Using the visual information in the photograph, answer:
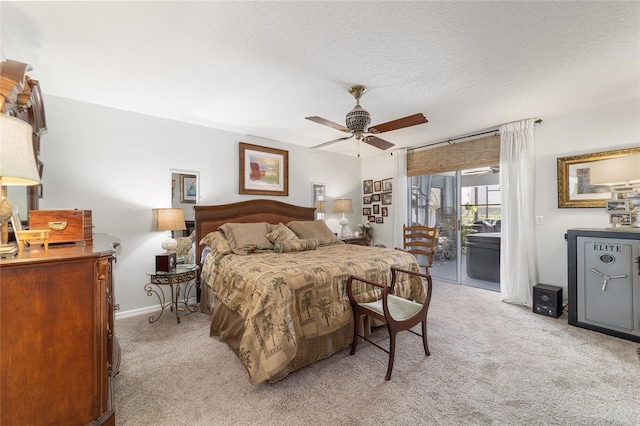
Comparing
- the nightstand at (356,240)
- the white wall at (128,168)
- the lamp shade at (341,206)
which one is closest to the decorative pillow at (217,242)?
→ the white wall at (128,168)

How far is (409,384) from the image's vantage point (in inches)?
79.1

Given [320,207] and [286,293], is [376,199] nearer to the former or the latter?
[320,207]

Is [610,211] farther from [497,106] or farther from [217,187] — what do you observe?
[217,187]

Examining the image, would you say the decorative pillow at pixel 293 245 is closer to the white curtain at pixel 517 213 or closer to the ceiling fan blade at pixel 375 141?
the ceiling fan blade at pixel 375 141

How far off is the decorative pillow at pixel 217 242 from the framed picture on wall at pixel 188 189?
25.3 inches

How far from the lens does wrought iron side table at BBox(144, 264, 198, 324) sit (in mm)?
3057

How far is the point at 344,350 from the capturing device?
253cm

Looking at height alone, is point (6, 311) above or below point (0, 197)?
below

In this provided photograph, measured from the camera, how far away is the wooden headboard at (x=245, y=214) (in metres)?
3.85

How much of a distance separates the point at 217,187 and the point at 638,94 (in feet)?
17.8

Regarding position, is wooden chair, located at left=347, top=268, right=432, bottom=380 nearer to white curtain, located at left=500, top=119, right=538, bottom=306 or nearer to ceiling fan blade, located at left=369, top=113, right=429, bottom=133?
ceiling fan blade, located at left=369, top=113, right=429, bottom=133

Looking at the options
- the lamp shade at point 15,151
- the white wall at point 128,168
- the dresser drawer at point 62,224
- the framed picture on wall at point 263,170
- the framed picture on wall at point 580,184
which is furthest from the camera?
the framed picture on wall at point 263,170

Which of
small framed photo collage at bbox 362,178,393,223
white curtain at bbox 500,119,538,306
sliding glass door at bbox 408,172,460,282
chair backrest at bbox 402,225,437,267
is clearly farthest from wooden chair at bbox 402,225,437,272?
white curtain at bbox 500,119,538,306

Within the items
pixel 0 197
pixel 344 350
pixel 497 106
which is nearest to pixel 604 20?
pixel 497 106
